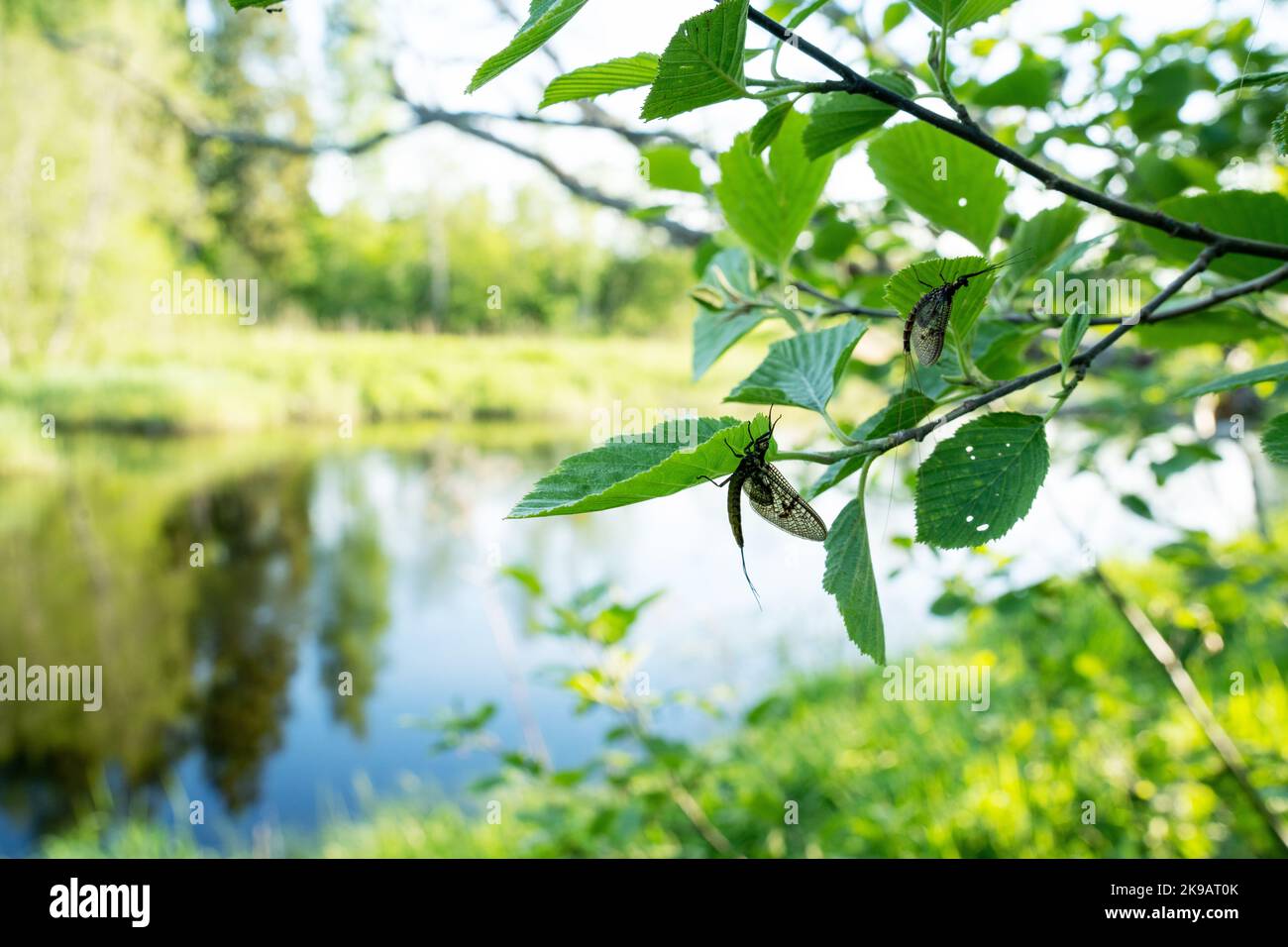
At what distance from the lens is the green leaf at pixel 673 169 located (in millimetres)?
555

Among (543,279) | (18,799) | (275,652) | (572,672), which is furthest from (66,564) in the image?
(572,672)

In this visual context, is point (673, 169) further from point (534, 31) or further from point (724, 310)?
point (534, 31)

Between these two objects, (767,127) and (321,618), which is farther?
(321,618)

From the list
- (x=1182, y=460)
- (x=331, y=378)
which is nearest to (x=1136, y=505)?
(x=1182, y=460)

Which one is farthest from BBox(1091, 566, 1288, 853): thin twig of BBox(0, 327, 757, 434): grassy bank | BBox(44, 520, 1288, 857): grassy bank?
BBox(0, 327, 757, 434): grassy bank

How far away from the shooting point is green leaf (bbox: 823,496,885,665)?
302 millimetres

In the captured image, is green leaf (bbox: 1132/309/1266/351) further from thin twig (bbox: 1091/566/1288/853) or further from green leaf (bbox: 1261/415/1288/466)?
thin twig (bbox: 1091/566/1288/853)

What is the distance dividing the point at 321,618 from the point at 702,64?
5.23 metres

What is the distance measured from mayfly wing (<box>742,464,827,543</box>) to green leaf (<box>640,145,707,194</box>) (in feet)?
0.96

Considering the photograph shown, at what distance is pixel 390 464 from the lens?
7.03 metres

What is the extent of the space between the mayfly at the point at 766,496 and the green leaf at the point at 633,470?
2 cm

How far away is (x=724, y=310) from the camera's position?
482mm

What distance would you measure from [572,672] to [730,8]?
0.98m
